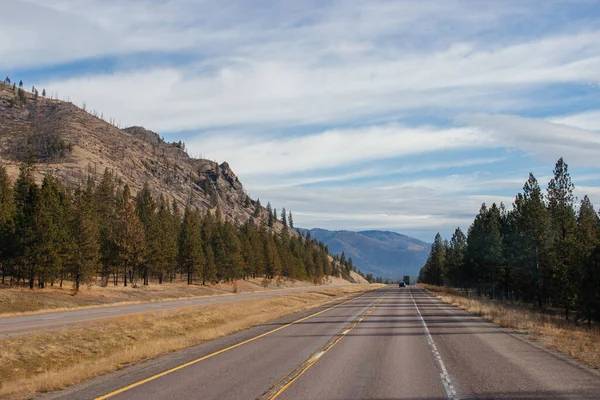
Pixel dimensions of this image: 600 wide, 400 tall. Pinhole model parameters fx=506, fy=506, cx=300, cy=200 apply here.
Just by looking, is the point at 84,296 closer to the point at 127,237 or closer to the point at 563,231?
the point at 127,237

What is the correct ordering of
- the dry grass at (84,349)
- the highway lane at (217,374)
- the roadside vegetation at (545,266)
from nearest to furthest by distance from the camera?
1. the highway lane at (217,374)
2. the dry grass at (84,349)
3. the roadside vegetation at (545,266)

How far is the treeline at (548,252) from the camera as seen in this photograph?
46.8 m

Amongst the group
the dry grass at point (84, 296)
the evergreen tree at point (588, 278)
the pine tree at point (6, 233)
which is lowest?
the dry grass at point (84, 296)

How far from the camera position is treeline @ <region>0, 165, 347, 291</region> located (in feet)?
180

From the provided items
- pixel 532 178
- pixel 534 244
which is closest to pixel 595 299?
pixel 534 244

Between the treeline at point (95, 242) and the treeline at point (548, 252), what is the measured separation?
A: 1892 inches

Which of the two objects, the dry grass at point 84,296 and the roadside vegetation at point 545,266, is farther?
the dry grass at point 84,296

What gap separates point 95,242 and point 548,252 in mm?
54445

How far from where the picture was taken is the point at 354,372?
12844 millimetres

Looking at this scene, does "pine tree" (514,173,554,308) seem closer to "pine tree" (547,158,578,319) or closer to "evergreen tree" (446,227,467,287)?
"pine tree" (547,158,578,319)

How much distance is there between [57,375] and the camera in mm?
12734

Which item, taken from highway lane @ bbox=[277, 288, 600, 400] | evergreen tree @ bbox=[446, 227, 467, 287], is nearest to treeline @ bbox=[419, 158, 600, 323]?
evergreen tree @ bbox=[446, 227, 467, 287]

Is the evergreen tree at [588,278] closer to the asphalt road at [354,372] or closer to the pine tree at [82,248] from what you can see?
the asphalt road at [354,372]

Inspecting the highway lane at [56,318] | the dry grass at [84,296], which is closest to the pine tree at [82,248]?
the dry grass at [84,296]
